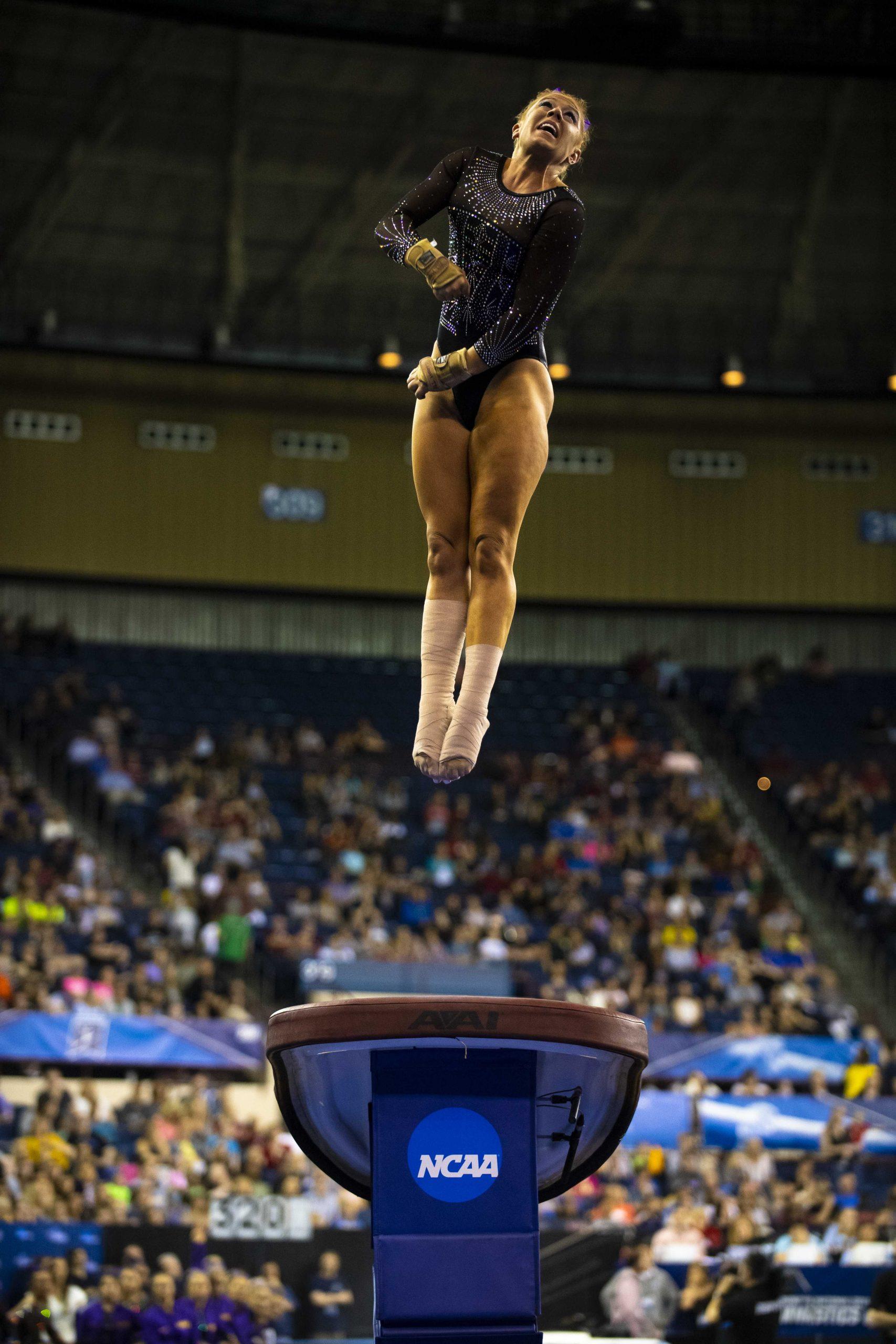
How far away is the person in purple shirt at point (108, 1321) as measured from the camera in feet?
29.9

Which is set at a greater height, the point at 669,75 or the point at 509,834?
the point at 669,75

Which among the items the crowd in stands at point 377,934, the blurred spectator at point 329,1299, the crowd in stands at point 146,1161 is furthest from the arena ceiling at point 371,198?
the blurred spectator at point 329,1299

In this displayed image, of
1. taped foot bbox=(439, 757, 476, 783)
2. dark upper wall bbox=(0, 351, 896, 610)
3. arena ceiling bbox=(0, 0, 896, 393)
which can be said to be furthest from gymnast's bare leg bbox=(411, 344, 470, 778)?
dark upper wall bbox=(0, 351, 896, 610)

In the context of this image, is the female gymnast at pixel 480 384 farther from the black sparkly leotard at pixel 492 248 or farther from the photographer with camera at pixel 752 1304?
the photographer with camera at pixel 752 1304

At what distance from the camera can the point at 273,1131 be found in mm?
12656

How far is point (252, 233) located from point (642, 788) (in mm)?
9483

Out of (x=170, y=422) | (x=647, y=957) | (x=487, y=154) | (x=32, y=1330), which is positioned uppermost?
(x=170, y=422)

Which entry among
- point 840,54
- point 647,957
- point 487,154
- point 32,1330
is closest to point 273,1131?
point 32,1330

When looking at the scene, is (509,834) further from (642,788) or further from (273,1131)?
(273,1131)

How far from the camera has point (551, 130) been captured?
15.5ft

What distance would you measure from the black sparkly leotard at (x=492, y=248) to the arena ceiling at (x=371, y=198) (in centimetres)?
1492

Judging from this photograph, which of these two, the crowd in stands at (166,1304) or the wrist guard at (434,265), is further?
the crowd in stands at (166,1304)

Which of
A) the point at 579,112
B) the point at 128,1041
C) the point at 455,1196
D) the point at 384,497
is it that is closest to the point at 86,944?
the point at 128,1041

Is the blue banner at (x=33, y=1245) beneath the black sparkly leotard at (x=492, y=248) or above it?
beneath
